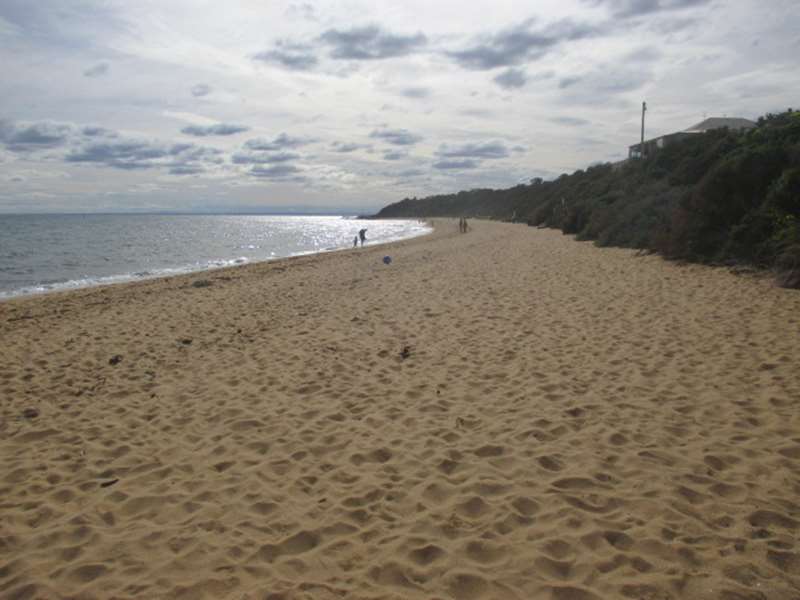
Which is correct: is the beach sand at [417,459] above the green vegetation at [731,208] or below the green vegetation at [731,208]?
below

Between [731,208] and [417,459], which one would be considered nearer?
[417,459]

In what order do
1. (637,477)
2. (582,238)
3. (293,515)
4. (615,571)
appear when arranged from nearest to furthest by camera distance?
(615,571), (293,515), (637,477), (582,238)

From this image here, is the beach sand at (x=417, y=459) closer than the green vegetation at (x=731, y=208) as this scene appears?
Yes

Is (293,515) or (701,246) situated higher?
(701,246)

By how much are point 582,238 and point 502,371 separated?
19.1 m

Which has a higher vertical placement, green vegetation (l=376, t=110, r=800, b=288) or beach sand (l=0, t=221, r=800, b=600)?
green vegetation (l=376, t=110, r=800, b=288)

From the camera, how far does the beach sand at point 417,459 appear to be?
2861mm

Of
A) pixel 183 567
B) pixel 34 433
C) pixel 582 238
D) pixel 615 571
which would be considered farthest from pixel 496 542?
pixel 582 238

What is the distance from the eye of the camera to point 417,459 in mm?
4160

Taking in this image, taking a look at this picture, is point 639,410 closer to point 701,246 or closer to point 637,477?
point 637,477

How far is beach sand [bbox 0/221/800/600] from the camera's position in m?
2.86

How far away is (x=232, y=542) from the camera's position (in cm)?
318

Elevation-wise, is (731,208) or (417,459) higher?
(731,208)

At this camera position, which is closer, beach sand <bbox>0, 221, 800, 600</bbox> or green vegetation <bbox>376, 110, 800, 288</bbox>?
beach sand <bbox>0, 221, 800, 600</bbox>
